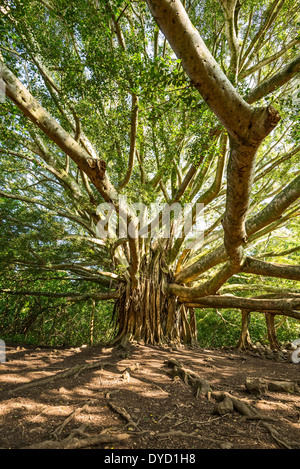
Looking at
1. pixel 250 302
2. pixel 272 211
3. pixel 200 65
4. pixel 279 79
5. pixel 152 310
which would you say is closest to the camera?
pixel 200 65

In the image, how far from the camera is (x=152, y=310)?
5.87m

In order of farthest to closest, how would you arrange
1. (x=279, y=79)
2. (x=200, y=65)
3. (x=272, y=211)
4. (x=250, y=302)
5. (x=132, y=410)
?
(x=250, y=302), (x=272, y=211), (x=279, y=79), (x=132, y=410), (x=200, y=65)

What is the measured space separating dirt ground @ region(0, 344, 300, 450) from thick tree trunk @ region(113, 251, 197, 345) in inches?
73.4

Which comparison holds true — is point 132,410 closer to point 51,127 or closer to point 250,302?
point 51,127

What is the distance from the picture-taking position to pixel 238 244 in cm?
295

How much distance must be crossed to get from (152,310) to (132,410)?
377cm

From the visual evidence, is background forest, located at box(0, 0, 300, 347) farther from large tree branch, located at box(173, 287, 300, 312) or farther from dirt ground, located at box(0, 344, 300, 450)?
dirt ground, located at box(0, 344, 300, 450)

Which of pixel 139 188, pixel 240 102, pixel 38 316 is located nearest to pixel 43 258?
pixel 139 188

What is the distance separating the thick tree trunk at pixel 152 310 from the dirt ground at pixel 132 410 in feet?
6.11

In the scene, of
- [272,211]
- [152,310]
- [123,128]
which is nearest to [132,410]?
[272,211]

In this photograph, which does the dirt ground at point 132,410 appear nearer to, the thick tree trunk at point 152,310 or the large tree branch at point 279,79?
the thick tree trunk at point 152,310

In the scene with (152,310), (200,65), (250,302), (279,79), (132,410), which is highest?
(279,79)

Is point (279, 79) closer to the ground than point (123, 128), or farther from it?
closer to the ground

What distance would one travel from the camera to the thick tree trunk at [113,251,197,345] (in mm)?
5655
